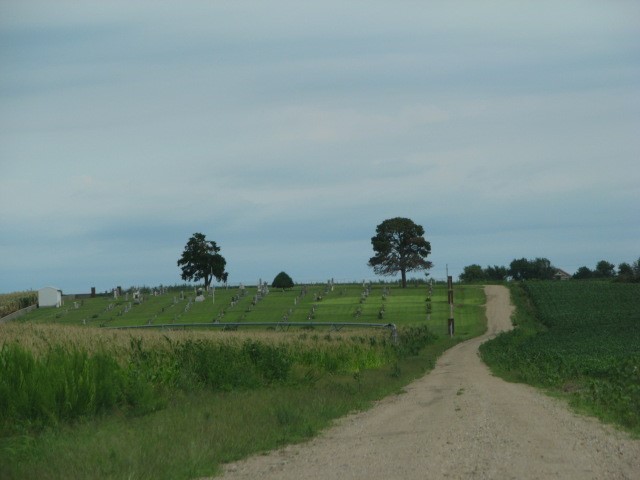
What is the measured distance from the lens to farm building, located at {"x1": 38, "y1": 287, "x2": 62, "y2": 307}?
338 ft

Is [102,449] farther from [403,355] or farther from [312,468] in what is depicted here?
[403,355]

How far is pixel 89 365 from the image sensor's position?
60.1 feet

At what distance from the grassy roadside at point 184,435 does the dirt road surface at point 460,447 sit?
685 mm

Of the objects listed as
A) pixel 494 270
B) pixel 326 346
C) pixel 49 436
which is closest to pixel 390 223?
pixel 494 270

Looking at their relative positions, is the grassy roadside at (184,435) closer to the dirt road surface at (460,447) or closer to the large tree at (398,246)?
the dirt road surface at (460,447)

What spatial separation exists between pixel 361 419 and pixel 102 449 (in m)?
5.90

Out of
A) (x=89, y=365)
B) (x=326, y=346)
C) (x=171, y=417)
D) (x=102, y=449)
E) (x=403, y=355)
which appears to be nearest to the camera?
(x=102, y=449)

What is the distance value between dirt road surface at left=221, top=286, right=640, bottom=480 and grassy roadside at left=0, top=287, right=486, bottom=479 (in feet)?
2.25

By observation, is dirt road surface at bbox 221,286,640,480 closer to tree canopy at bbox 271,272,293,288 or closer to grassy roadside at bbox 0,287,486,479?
grassy roadside at bbox 0,287,486,479

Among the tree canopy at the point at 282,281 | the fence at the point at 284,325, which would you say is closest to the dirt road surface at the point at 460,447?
the fence at the point at 284,325

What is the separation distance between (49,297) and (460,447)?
319 ft

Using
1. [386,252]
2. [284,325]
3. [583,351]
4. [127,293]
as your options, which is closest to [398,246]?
[386,252]

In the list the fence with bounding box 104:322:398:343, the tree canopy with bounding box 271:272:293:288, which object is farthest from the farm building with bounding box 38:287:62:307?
the fence with bounding box 104:322:398:343

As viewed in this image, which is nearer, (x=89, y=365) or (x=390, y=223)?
(x=89, y=365)
